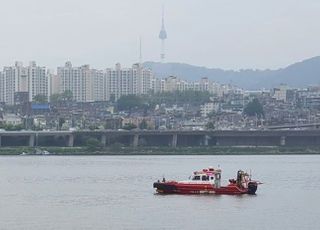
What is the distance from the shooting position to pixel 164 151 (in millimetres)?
105938

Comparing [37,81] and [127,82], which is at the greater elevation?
[127,82]

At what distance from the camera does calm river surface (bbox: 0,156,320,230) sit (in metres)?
35.8

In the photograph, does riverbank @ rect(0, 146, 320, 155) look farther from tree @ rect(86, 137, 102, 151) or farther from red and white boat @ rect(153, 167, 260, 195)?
red and white boat @ rect(153, 167, 260, 195)

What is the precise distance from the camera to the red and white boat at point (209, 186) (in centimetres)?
4703

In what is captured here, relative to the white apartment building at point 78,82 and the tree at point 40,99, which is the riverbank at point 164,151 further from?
the white apartment building at point 78,82

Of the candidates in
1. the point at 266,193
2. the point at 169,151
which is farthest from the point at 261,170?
the point at 169,151

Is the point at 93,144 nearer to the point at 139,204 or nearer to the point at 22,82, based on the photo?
the point at 139,204

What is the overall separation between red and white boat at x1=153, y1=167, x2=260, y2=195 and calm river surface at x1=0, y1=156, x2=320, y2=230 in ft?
2.31

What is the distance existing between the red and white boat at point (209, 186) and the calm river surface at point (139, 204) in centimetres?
71

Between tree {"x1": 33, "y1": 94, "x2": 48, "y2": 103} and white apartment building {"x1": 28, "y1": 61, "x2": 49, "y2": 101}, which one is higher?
white apartment building {"x1": 28, "y1": 61, "x2": 49, "y2": 101}

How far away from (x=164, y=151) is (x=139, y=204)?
6335 centimetres

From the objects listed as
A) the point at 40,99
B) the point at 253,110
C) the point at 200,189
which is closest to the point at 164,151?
the point at 253,110

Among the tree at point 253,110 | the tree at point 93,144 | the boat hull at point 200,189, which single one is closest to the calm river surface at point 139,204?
the boat hull at point 200,189

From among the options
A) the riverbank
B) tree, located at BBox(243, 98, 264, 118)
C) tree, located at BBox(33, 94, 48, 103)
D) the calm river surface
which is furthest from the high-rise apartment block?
the calm river surface
